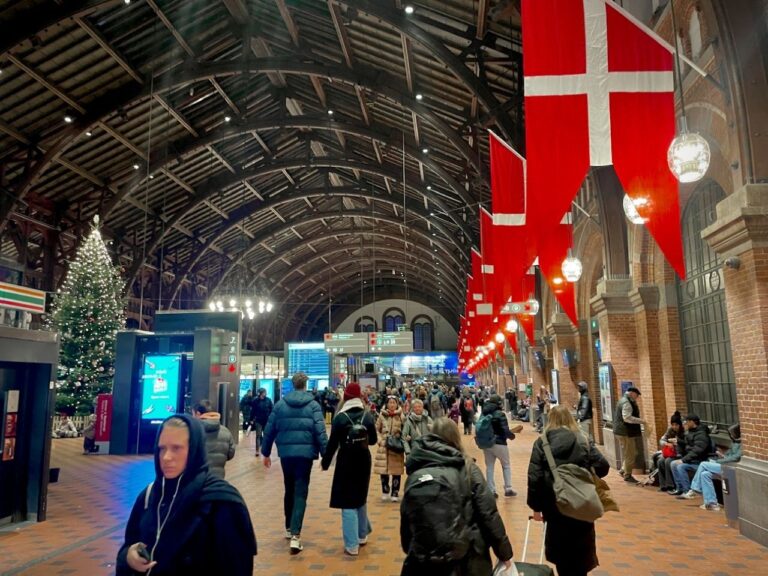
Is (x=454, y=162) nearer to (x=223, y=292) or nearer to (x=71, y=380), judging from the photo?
(x=71, y=380)

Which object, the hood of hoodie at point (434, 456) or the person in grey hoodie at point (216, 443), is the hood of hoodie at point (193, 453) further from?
the person in grey hoodie at point (216, 443)

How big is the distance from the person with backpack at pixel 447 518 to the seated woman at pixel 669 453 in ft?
21.0

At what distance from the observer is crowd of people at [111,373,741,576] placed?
6.05 ft

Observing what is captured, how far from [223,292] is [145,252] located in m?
9.94

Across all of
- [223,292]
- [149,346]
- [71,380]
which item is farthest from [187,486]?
[223,292]

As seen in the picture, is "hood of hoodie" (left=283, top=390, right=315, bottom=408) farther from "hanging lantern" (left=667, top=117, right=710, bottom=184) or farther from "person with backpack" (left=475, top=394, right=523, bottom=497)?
"hanging lantern" (left=667, top=117, right=710, bottom=184)

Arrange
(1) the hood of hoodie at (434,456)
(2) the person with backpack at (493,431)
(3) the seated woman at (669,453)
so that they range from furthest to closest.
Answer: (3) the seated woman at (669,453) → (2) the person with backpack at (493,431) → (1) the hood of hoodie at (434,456)

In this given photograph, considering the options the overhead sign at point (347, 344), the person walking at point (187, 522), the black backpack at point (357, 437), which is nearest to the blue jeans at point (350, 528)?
the black backpack at point (357, 437)

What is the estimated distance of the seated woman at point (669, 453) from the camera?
780 centimetres

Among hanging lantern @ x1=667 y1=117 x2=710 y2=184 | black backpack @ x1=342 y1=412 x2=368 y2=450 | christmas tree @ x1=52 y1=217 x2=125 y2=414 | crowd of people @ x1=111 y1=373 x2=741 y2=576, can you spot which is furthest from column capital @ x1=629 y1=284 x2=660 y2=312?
christmas tree @ x1=52 y1=217 x2=125 y2=414

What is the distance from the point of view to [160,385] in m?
12.4

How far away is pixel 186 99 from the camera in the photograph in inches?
664

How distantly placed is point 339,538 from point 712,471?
4.75m

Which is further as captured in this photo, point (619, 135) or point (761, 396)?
point (761, 396)
